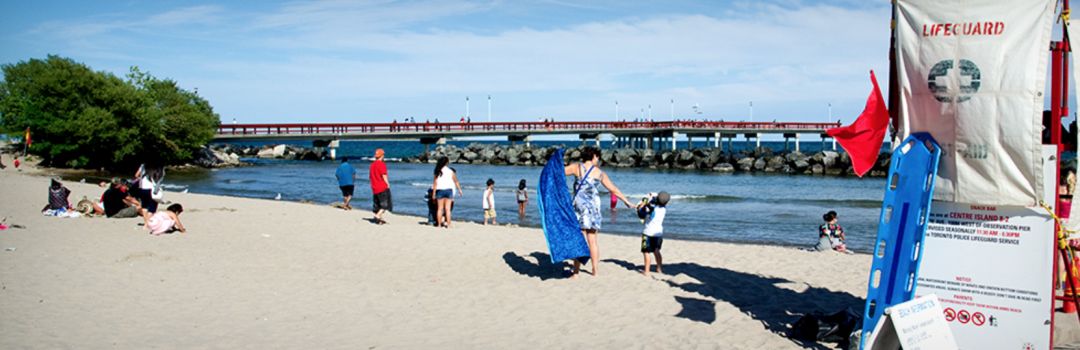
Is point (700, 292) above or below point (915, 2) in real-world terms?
below

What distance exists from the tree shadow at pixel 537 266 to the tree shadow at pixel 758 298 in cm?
101

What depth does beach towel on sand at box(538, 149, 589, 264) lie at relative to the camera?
907cm

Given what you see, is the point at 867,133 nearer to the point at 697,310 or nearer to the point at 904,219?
the point at 904,219

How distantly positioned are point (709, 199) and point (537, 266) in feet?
A: 67.3

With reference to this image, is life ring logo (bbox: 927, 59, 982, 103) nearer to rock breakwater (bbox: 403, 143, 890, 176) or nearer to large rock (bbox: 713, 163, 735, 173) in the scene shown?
rock breakwater (bbox: 403, 143, 890, 176)

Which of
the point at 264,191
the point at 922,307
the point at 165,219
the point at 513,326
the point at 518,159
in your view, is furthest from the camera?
the point at 518,159

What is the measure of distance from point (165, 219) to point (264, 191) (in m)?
19.4

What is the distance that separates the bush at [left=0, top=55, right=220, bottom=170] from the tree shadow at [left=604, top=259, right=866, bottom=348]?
39.3m

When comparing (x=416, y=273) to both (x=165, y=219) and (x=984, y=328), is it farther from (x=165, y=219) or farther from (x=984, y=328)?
(x=984, y=328)

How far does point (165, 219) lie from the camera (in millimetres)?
12742

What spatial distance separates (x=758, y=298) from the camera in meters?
8.69

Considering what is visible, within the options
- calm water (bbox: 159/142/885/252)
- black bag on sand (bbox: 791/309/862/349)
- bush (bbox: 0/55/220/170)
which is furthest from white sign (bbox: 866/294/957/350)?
bush (bbox: 0/55/220/170)

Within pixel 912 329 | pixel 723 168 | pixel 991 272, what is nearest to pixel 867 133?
pixel 991 272

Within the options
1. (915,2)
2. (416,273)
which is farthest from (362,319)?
(915,2)
